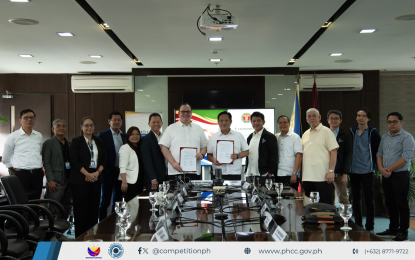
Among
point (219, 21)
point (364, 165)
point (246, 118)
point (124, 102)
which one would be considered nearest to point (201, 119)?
point (246, 118)

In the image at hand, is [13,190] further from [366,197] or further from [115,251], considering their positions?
[366,197]

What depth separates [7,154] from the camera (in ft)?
16.1

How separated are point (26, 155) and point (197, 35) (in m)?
2.98

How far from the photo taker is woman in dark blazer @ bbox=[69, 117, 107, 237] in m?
4.25

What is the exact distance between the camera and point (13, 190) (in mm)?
3500

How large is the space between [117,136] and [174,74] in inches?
124

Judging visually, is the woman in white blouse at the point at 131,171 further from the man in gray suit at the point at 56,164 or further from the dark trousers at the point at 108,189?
the man in gray suit at the point at 56,164

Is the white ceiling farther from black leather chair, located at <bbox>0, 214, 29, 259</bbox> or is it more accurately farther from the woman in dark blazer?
black leather chair, located at <bbox>0, 214, 29, 259</bbox>

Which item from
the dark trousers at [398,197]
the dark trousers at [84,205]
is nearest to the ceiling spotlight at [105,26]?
the dark trousers at [84,205]

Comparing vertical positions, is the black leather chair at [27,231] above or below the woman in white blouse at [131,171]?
below

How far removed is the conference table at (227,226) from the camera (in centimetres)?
162

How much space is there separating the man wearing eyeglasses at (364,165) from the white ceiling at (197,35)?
1.37 meters

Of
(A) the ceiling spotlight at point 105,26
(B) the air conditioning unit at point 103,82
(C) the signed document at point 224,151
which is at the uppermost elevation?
(A) the ceiling spotlight at point 105,26

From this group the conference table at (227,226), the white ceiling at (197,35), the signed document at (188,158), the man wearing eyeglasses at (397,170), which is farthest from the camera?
the man wearing eyeglasses at (397,170)
